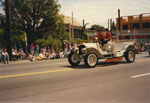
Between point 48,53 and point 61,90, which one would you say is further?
point 48,53

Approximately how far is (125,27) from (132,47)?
4380cm

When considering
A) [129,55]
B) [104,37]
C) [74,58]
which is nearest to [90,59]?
[74,58]

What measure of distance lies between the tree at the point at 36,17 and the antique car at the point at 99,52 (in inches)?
823

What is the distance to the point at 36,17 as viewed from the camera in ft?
104

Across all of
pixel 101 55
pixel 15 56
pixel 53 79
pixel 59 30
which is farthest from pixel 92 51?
pixel 59 30

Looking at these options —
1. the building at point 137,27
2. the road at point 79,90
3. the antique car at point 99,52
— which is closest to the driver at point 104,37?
the antique car at point 99,52

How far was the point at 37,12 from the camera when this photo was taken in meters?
31.8

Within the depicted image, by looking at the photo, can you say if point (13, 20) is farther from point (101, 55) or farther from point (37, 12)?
point (101, 55)

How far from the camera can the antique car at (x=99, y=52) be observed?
1065 centimetres

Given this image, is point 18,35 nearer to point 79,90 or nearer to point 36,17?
point 36,17

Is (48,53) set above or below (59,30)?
below

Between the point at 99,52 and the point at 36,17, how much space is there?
2266 centimetres

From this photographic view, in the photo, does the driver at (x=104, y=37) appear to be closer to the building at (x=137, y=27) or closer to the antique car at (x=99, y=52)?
the antique car at (x=99, y=52)

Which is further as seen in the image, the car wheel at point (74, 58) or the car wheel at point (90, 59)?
the car wheel at point (74, 58)
